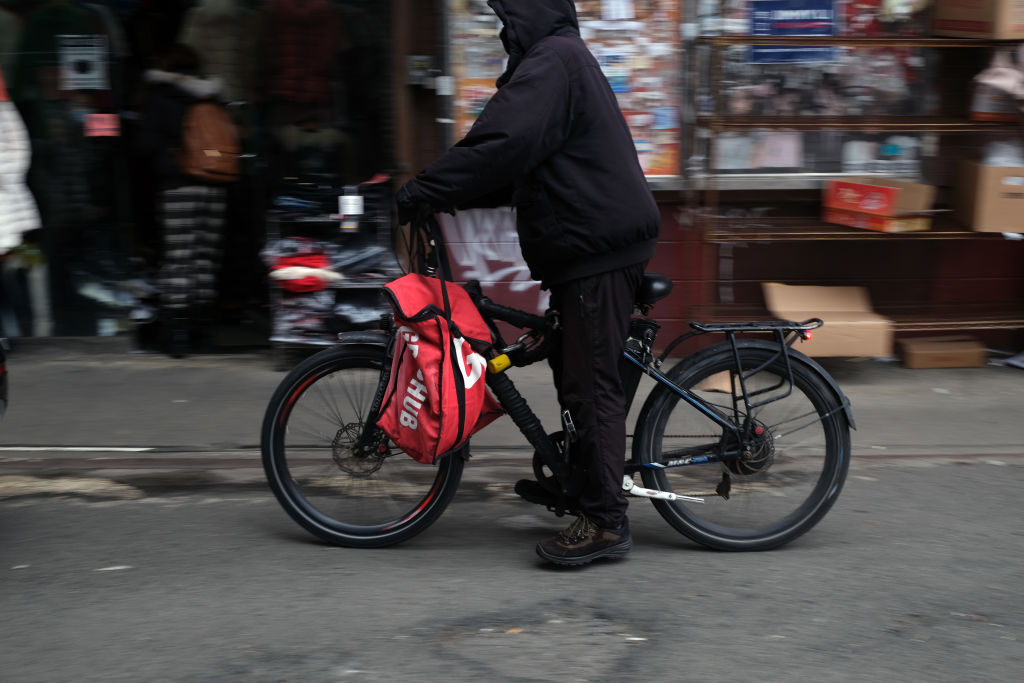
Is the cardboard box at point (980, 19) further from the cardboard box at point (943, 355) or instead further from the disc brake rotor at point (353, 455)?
the disc brake rotor at point (353, 455)

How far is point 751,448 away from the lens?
157 inches

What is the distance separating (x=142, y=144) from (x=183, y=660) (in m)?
4.44

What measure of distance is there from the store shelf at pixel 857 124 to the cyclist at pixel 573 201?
2.80 meters

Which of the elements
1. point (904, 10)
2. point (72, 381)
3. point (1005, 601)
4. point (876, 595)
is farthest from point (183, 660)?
point (904, 10)

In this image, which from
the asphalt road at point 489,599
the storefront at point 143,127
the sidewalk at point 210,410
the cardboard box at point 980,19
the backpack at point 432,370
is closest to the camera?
the asphalt road at point 489,599

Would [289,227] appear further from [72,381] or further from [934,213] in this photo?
[934,213]

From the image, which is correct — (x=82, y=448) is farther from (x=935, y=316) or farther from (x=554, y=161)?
(x=935, y=316)

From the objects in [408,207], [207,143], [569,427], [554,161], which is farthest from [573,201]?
[207,143]

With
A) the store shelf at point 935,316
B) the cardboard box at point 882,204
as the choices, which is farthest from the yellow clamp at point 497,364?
the cardboard box at point 882,204

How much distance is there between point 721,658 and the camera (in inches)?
127

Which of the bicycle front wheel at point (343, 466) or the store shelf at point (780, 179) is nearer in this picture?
the bicycle front wheel at point (343, 466)

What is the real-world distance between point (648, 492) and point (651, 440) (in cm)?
19

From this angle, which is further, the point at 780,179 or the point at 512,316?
the point at 780,179

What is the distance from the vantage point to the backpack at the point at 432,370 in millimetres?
3672
